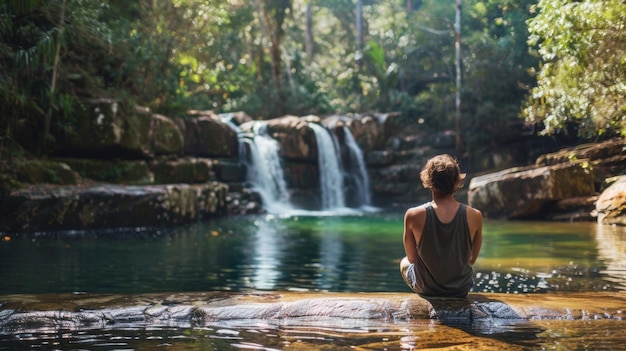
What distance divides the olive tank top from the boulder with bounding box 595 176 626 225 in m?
10.9

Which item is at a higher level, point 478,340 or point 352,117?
point 352,117

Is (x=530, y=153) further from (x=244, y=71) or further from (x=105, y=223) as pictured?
(x=105, y=223)

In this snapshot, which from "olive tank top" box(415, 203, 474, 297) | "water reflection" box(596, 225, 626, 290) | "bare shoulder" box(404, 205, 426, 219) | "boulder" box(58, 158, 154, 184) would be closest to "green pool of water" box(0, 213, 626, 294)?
"water reflection" box(596, 225, 626, 290)

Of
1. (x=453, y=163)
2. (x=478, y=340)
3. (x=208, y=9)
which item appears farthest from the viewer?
(x=208, y=9)

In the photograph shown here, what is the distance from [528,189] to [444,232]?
46.7 ft

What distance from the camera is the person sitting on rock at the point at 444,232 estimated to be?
467 centimetres

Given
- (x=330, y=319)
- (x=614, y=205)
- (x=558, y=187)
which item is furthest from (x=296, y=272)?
(x=558, y=187)

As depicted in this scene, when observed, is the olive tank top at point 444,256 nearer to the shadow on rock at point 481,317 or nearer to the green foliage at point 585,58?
the shadow on rock at point 481,317

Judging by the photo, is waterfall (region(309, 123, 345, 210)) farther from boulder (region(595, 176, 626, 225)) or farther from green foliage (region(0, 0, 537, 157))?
boulder (region(595, 176, 626, 225))

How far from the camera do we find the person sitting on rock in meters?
4.67

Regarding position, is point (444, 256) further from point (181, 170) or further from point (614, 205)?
point (181, 170)

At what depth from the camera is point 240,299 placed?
5.23 m

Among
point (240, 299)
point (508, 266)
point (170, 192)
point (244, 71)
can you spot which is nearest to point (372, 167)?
point (244, 71)

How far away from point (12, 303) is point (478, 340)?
3.43 metres
